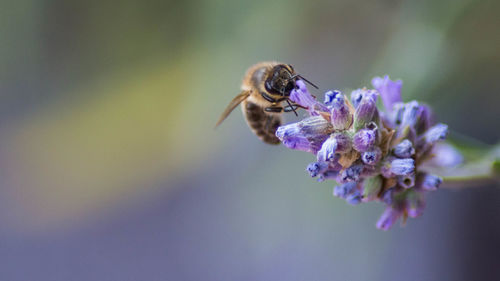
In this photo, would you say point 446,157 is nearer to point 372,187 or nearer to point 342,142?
point 372,187

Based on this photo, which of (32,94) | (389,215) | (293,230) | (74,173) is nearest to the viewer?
(389,215)

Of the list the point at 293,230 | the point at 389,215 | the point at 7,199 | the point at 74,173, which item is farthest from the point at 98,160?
the point at 389,215

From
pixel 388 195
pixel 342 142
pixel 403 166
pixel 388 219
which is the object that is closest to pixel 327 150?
pixel 342 142

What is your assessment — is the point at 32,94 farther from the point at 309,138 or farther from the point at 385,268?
the point at 309,138

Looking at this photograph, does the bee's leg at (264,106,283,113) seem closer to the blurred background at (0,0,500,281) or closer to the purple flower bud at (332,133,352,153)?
the purple flower bud at (332,133,352,153)

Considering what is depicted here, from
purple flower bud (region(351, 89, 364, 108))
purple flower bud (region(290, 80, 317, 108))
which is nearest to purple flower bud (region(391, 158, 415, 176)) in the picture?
purple flower bud (region(351, 89, 364, 108))

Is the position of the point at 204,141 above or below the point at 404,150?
above

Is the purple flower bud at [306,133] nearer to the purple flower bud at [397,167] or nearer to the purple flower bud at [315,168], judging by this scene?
the purple flower bud at [315,168]
